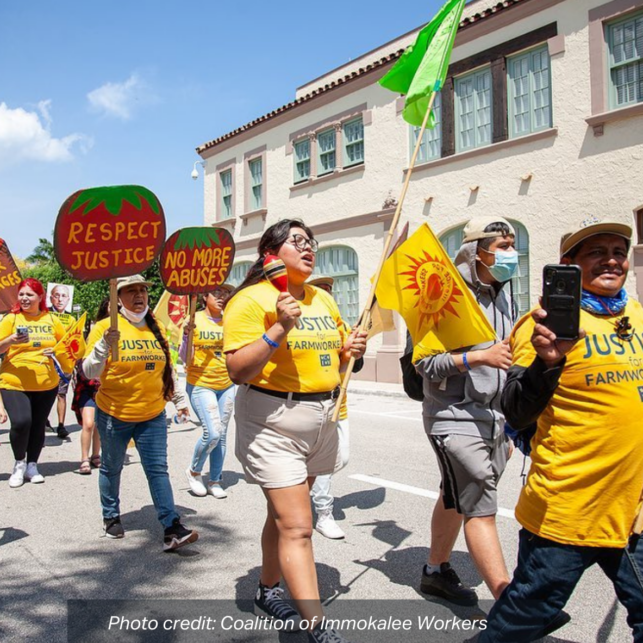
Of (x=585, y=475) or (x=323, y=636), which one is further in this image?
(x=323, y=636)

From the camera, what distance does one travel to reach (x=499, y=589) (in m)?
2.96

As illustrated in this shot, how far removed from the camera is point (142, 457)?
4742 mm

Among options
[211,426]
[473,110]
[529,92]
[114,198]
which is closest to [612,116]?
[529,92]

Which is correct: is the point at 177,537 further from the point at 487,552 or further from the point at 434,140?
the point at 434,140

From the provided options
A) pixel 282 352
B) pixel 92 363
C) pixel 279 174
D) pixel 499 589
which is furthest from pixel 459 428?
pixel 279 174

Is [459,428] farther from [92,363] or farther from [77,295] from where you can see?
[77,295]

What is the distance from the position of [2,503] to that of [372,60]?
59.5 ft

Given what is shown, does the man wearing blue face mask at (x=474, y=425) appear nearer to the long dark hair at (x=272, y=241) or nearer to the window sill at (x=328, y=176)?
the long dark hair at (x=272, y=241)

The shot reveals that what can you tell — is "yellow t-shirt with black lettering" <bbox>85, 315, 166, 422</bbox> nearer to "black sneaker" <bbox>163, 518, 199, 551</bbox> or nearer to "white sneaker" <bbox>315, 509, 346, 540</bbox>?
"black sneaker" <bbox>163, 518, 199, 551</bbox>

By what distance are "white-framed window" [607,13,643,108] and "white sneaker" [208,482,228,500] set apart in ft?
36.2

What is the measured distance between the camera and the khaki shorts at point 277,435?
119 inches

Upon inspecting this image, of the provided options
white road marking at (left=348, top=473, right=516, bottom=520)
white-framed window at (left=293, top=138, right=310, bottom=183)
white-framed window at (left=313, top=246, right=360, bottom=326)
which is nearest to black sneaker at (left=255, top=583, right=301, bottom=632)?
white road marking at (left=348, top=473, right=516, bottom=520)

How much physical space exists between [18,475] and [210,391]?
83.0 inches

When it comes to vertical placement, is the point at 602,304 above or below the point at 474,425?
above
